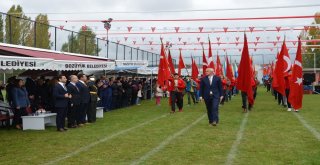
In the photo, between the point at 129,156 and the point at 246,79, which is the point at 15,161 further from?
the point at 246,79

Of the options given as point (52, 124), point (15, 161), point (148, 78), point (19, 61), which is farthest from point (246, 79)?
point (148, 78)

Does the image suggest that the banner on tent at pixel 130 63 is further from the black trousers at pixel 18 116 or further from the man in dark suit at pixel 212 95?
the man in dark suit at pixel 212 95

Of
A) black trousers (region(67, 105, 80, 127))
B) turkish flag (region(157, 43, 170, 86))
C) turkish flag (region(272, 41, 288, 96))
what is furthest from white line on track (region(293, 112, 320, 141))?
turkish flag (region(157, 43, 170, 86))

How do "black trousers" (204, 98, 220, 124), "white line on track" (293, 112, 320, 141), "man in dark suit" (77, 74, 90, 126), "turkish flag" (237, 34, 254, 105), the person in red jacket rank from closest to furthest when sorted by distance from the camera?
"white line on track" (293, 112, 320, 141) → "black trousers" (204, 98, 220, 124) → "man in dark suit" (77, 74, 90, 126) → "turkish flag" (237, 34, 254, 105) → the person in red jacket

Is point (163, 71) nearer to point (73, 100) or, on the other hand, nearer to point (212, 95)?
point (212, 95)

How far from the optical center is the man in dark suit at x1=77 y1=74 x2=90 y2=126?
50.6 feet

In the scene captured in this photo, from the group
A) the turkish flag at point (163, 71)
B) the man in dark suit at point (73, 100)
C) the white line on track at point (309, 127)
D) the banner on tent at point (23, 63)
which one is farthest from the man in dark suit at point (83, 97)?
the turkish flag at point (163, 71)

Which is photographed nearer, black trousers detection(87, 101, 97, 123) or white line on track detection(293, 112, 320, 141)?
white line on track detection(293, 112, 320, 141)

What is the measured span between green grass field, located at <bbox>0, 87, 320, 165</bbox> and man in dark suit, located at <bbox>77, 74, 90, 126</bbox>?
0.42 metres

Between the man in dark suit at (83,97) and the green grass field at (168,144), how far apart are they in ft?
1.39

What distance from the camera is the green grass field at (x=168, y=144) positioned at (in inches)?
360

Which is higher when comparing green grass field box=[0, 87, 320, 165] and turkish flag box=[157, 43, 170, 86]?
turkish flag box=[157, 43, 170, 86]

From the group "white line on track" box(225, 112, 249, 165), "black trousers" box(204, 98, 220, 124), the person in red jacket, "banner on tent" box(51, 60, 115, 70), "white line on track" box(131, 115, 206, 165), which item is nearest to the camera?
"white line on track" box(225, 112, 249, 165)

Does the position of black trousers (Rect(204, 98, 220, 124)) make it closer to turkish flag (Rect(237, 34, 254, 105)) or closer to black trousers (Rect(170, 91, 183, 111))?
black trousers (Rect(170, 91, 183, 111))
